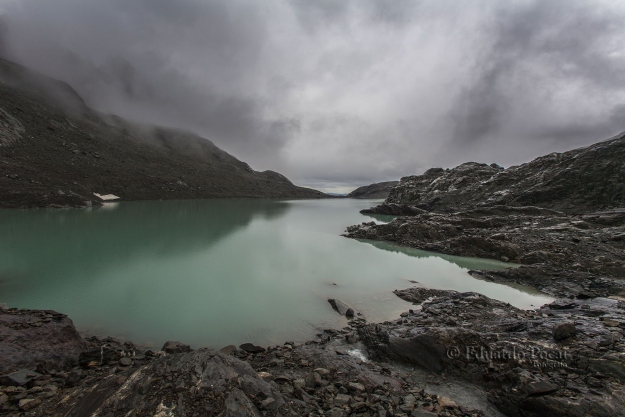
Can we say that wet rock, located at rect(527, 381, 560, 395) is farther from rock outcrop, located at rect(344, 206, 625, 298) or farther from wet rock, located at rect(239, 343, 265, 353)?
rock outcrop, located at rect(344, 206, 625, 298)

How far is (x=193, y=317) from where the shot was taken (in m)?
11.3

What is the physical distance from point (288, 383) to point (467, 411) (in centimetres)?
373

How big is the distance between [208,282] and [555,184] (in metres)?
61.6

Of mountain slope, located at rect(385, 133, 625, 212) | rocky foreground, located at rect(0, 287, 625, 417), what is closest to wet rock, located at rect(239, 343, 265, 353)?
rocky foreground, located at rect(0, 287, 625, 417)

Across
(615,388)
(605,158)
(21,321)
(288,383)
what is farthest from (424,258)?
(605,158)

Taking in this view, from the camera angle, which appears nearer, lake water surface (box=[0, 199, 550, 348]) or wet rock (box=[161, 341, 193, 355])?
wet rock (box=[161, 341, 193, 355])

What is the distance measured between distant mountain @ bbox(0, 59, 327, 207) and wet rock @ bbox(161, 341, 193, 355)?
2243 inches

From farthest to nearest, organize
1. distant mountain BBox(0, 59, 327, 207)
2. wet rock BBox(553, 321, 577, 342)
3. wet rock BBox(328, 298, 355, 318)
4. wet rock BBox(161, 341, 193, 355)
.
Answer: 1. distant mountain BBox(0, 59, 327, 207)
2. wet rock BBox(328, 298, 355, 318)
3. wet rock BBox(161, 341, 193, 355)
4. wet rock BBox(553, 321, 577, 342)

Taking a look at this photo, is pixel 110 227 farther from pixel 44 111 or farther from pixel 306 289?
pixel 44 111

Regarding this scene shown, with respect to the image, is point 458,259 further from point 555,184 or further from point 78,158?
point 78,158

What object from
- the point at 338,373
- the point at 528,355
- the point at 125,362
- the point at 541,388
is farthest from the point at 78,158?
the point at 541,388

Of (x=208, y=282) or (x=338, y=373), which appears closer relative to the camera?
(x=338, y=373)

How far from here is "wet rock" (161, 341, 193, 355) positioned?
8.36 meters

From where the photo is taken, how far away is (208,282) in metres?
16.0
